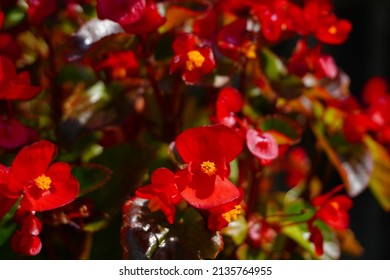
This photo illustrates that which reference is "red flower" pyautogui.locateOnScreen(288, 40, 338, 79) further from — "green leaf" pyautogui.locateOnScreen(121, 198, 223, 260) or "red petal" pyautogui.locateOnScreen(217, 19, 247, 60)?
"green leaf" pyautogui.locateOnScreen(121, 198, 223, 260)

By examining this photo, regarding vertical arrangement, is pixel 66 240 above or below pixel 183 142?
below

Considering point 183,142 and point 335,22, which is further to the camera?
point 335,22

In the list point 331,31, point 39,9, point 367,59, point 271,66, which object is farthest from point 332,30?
point 367,59

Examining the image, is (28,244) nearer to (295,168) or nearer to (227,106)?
(227,106)

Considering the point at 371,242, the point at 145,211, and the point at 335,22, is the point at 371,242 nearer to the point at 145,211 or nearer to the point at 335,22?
the point at 335,22

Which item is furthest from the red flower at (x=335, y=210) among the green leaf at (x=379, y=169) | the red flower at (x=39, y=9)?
the red flower at (x=39, y=9)

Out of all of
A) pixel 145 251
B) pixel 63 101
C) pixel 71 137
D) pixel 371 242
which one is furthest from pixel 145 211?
pixel 371 242

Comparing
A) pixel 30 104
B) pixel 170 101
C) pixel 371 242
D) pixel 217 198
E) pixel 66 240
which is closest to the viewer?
pixel 217 198
